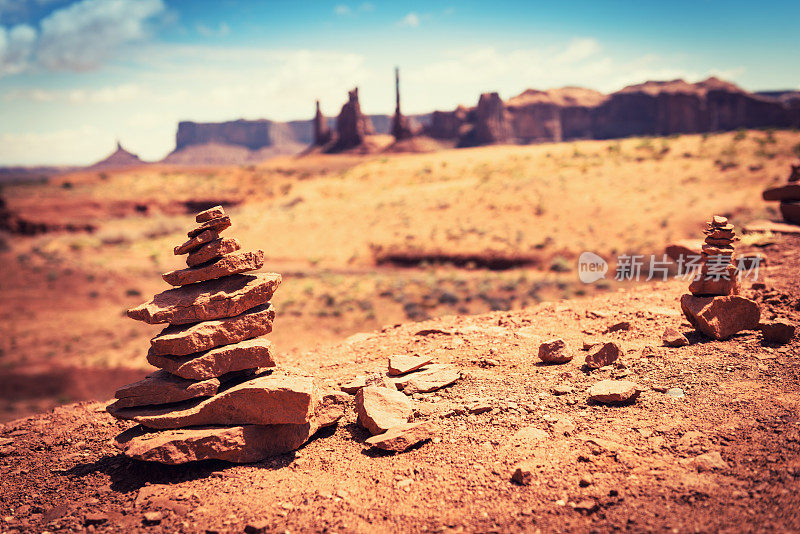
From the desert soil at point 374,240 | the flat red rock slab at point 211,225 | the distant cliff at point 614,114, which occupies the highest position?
the distant cliff at point 614,114

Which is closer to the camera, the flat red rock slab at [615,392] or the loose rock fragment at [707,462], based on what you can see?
the loose rock fragment at [707,462]

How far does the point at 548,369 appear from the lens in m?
7.91

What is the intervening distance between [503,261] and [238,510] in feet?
83.4

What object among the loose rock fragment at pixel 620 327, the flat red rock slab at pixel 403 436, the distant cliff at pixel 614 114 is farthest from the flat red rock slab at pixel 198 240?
the distant cliff at pixel 614 114

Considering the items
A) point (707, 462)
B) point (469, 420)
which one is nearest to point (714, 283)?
point (707, 462)

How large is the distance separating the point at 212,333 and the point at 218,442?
142 centimetres

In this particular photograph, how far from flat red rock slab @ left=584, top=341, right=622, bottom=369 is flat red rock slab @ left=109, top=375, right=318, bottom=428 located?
170 inches

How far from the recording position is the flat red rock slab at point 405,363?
26.5ft

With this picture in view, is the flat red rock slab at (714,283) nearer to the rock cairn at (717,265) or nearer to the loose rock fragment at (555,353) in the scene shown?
the rock cairn at (717,265)

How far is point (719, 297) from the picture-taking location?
27.3 ft

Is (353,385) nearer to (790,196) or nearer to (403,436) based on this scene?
A: (403,436)

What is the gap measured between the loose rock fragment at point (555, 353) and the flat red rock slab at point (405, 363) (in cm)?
190

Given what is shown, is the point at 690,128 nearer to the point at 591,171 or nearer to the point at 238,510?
the point at 591,171

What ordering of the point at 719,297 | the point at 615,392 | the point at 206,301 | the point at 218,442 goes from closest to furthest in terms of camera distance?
1. the point at 218,442
2. the point at 615,392
3. the point at 206,301
4. the point at 719,297
